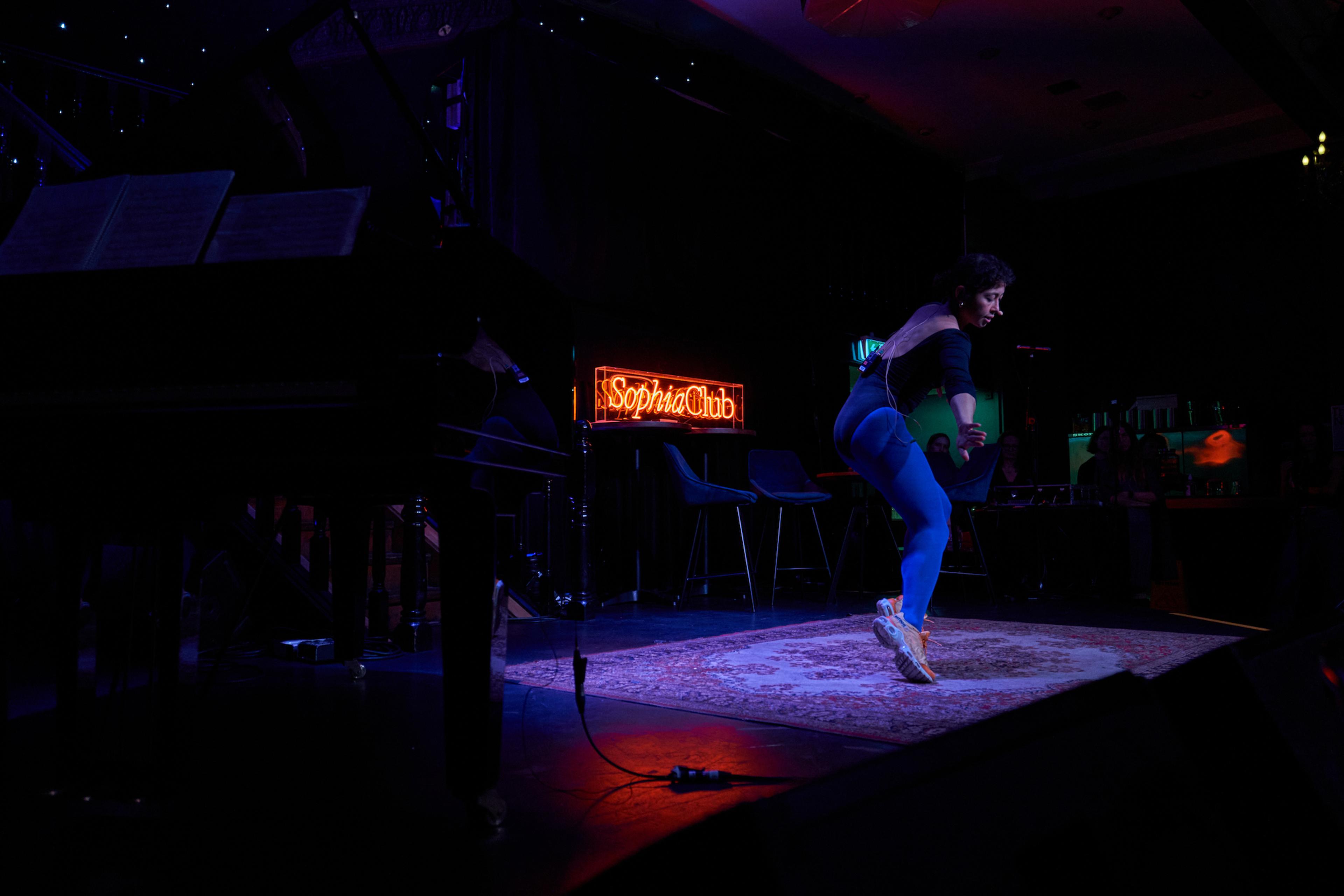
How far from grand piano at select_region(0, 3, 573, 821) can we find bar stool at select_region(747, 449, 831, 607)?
4301 mm

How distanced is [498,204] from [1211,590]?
6.00 metres

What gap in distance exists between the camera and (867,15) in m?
5.81

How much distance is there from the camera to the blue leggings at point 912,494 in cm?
299

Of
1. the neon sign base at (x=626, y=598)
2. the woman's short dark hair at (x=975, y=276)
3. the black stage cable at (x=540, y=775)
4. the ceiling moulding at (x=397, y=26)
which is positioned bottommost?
the neon sign base at (x=626, y=598)

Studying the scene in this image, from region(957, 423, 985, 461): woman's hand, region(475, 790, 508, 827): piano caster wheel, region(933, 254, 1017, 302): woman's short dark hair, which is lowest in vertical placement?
region(475, 790, 508, 827): piano caster wheel

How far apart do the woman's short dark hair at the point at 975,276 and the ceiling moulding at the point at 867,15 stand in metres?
3.39

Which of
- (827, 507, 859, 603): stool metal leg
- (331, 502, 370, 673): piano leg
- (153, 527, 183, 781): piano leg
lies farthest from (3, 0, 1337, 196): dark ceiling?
(153, 527, 183, 781): piano leg

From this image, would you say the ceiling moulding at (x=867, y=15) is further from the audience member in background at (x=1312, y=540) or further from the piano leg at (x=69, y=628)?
the piano leg at (x=69, y=628)

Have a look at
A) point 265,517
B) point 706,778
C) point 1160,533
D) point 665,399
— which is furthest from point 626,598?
point 706,778

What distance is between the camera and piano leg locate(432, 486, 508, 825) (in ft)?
4.76

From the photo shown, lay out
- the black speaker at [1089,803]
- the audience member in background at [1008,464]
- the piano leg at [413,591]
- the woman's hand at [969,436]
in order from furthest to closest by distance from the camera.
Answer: the audience member in background at [1008,464] < the piano leg at [413,591] < the woman's hand at [969,436] < the black speaker at [1089,803]

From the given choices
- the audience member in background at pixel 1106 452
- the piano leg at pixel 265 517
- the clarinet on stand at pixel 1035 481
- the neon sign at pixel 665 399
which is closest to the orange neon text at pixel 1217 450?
the clarinet on stand at pixel 1035 481

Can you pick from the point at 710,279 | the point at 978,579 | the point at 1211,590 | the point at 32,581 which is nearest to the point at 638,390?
the point at 710,279

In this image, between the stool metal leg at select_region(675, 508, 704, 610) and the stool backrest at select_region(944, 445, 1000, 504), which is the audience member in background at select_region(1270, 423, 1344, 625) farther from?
the stool metal leg at select_region(675, 508, 704, 610)
